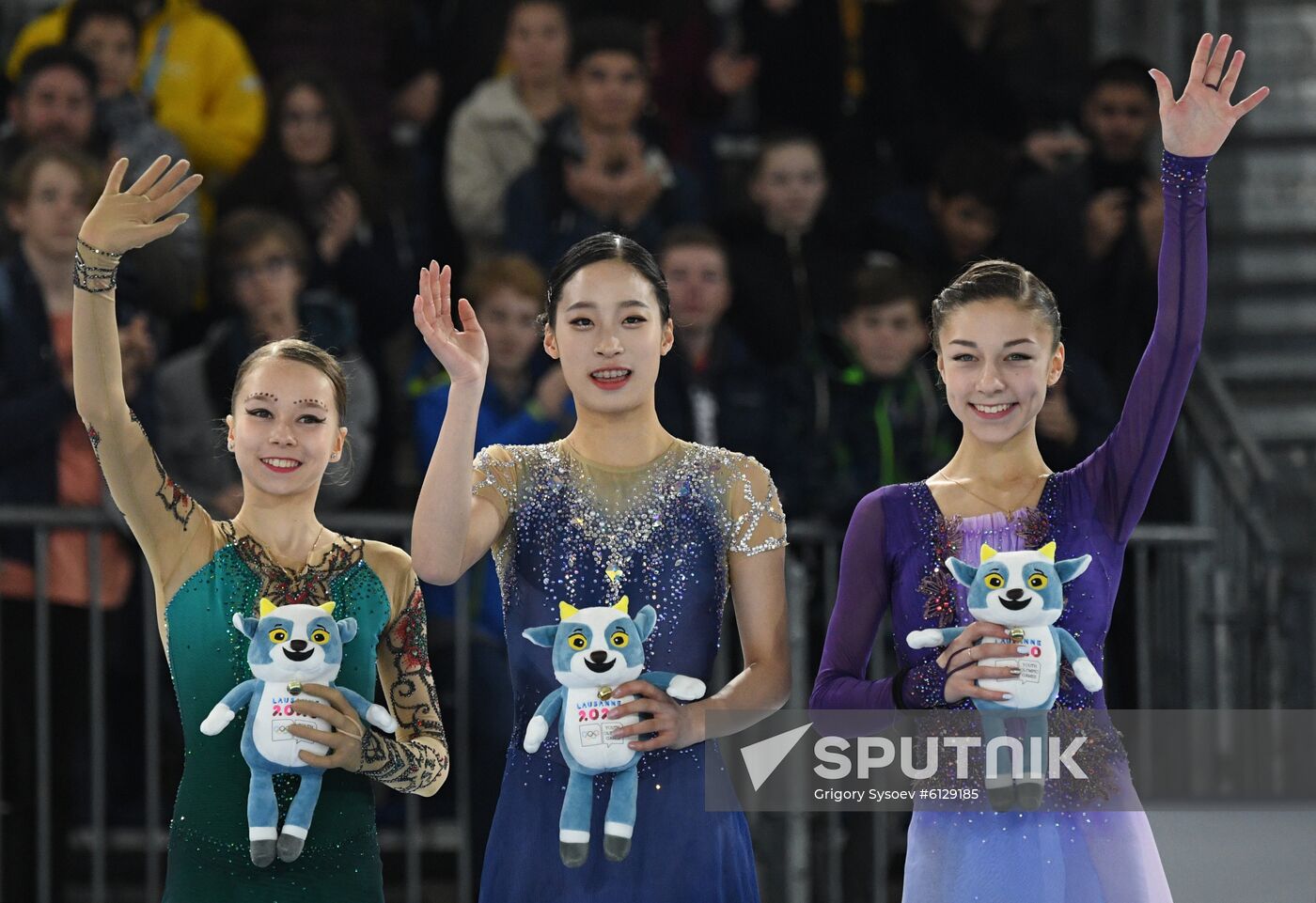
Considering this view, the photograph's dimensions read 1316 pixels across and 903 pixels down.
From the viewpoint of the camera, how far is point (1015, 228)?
660 cm

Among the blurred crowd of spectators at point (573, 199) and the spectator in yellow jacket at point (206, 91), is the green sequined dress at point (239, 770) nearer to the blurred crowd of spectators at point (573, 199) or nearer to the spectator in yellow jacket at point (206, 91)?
the blurred crowd of spectators at point (573, 199)

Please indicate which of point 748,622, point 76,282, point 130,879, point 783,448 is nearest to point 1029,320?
point 748,622

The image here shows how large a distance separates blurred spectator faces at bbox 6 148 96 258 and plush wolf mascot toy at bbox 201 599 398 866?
2424 mm

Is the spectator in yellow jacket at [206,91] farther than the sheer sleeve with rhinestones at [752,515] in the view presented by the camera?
Yes

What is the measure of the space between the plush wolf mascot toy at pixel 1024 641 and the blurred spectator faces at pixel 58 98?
358 cm

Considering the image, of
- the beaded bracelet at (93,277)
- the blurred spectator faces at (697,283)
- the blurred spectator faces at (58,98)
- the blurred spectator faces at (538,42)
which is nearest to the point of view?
the beaded bracelet at (93,277)

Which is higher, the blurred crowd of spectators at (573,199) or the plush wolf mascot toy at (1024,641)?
the blurred crowd of spectators at (573,199)

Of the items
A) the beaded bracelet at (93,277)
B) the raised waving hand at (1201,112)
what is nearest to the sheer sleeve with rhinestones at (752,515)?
the raised waving hand at (1201,112)

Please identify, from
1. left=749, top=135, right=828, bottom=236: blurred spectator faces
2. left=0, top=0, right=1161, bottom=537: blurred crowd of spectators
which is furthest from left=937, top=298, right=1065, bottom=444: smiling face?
left=749, top=135, right=828, bottom=236: blurred spectator faces

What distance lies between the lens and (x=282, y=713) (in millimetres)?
3479

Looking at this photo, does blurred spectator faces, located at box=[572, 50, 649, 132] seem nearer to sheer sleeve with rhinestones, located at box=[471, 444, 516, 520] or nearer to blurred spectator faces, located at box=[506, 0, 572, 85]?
blurred spectator faces, located at box=[506, 0, 572, 85]

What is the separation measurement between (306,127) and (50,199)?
35.3 inches

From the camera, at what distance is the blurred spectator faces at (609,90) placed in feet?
20.7

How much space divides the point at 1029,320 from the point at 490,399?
236 cm
